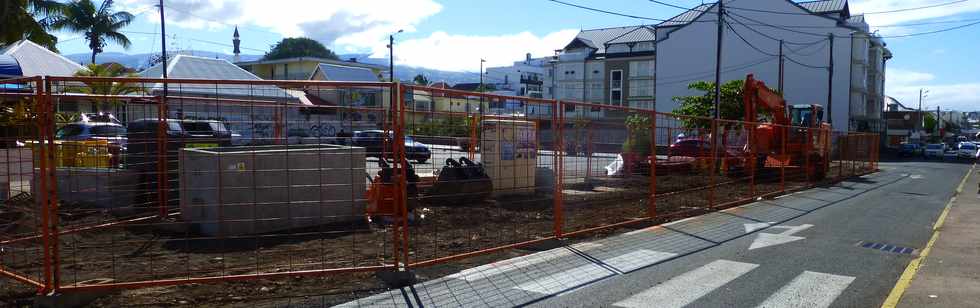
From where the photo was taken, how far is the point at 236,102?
9.16 meters

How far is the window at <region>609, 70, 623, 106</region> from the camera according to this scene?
228ft

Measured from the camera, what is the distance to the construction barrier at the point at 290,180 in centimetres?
636

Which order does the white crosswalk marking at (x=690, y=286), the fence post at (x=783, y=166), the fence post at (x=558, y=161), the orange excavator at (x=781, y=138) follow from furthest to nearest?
the orange excavator at (x=781, y=138), the fence post at (x=783, y=166), the fence post at (x=558, y=161), the white crosswalk marking at (x=690, y=286)

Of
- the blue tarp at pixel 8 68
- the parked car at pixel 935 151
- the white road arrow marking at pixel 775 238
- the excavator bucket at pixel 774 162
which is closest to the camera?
the white road arrow marking at pixel 775 238

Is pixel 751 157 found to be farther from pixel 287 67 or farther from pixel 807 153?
pixel 287 67

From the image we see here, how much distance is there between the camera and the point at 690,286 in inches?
261

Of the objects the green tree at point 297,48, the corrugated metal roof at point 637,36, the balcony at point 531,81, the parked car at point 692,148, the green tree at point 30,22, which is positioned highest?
the green tree at point 297,48

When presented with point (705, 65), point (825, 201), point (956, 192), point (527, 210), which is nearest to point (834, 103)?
point (705, 65)

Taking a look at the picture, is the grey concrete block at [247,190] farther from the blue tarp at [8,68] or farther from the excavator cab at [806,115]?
the excavator cab at [806,115]

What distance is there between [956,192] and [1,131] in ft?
75.0

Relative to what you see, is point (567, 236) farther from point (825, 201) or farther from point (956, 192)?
point (956, 192)

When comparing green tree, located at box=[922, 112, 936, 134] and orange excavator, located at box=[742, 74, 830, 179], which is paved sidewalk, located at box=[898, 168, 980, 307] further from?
green tree, located at box=[922, 112, 936, 134]

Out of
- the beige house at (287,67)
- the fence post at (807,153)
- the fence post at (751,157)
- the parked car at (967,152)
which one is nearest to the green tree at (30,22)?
the fence post at (751,157)

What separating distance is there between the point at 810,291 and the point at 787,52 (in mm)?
52954
